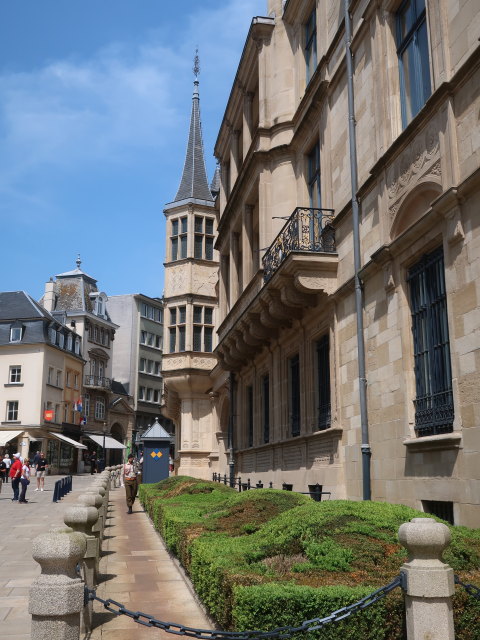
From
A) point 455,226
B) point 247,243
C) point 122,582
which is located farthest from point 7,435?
point 455,226

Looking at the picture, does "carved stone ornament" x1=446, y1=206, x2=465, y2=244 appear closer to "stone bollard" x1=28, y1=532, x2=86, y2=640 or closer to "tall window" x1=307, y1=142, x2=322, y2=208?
"stone bollard" x1=28, y1=532, x2=86, y2=640

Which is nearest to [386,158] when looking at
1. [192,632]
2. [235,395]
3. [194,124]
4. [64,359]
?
[192,632]

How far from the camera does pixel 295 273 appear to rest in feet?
46.9

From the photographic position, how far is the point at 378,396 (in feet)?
38.6

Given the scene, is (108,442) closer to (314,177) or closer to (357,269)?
(314,177)

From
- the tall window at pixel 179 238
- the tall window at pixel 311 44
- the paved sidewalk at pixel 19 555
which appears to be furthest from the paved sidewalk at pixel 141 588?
the tall window at pixel 179 238

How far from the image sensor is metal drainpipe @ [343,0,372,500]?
39.3ft

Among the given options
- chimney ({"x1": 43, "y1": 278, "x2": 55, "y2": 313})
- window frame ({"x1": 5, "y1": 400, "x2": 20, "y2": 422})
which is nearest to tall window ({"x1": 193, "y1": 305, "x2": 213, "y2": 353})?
window frame ({"x1": 5, "y1": 400, "x2": 20, "y2": 422})

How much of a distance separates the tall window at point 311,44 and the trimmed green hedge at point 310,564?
12151 mm

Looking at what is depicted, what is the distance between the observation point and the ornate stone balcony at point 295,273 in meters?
14.2

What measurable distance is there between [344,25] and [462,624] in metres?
12.0

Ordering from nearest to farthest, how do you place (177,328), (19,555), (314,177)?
(19,555) → (314,177) → (177,328)

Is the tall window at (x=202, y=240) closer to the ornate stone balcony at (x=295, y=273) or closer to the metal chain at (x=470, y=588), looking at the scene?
the ornate stone balcony at (x=295, y=273)

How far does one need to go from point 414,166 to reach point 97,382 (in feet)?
185
